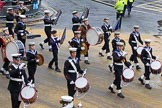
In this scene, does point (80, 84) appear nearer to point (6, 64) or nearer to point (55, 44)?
point (55, 44)

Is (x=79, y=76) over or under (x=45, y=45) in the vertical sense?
over

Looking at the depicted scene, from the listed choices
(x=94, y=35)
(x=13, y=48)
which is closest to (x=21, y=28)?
(x=94, y=35)

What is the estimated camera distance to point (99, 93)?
49.4ft

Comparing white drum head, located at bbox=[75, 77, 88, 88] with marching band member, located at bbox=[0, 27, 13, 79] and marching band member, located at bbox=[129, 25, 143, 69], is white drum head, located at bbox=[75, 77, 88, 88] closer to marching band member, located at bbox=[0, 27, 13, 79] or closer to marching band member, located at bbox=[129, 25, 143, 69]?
marching band member, located at bbox=[0, 27, 13, 79]

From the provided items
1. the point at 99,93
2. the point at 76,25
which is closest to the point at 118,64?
the point at 99,93

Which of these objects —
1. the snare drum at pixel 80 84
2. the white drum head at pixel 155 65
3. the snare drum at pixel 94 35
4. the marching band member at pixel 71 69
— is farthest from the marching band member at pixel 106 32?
the snare drum at pixel 80 84

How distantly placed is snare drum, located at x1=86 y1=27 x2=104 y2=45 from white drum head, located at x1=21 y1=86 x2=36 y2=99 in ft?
19.1

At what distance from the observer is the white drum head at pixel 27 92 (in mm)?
11945

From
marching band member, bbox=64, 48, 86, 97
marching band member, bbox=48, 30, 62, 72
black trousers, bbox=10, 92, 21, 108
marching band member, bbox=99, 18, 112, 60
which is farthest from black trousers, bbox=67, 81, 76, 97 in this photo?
marching band member, bbox=99, 18, 112, 60

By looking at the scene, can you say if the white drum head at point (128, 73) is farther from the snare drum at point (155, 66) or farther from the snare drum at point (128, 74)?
the snare drum at point (155, 66)

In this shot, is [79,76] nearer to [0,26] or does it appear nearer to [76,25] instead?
[76,25]

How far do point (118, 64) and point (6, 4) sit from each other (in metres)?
13.6

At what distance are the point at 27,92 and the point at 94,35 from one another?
6.03 m

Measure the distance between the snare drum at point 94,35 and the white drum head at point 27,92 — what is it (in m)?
5.82
